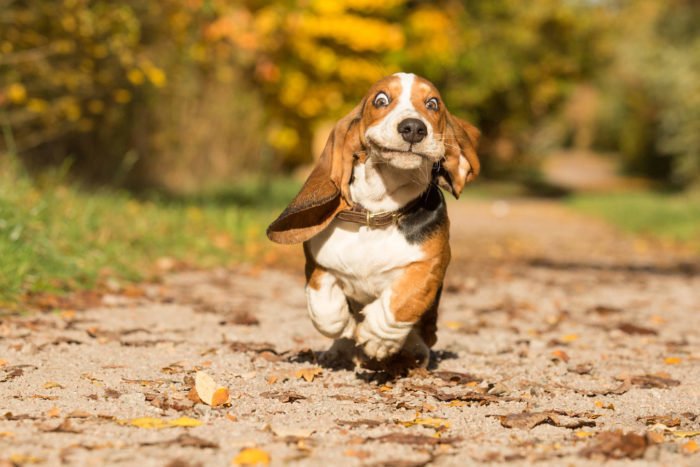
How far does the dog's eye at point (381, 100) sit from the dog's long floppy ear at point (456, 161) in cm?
28

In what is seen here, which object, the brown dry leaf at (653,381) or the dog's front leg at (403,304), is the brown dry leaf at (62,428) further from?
the brown dry leaf at (653,381)

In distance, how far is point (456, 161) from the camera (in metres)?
3.28

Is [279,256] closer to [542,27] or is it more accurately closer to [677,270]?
[677,270]

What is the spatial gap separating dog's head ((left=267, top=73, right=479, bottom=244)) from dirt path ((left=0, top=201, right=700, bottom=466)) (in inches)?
28.5

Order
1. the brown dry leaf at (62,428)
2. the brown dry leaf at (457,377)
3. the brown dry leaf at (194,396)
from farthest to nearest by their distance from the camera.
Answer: the brown dry leaf at (457,377) < the brown dry leaf at (194,396) < the brown dry leaf at (62,428)

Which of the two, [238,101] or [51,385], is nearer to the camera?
[51,385]

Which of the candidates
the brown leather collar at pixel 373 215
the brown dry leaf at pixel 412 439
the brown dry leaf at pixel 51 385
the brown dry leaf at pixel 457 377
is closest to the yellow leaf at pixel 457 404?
the brown dry leaf at pixel 457 377

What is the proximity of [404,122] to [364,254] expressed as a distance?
0.57 meters

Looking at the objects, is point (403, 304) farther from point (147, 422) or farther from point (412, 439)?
point (147, 422)

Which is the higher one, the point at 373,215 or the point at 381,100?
the point at 381,100

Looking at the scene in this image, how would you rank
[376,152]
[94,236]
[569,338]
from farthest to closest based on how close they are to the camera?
[94,236] → [569,338] → [376,152]

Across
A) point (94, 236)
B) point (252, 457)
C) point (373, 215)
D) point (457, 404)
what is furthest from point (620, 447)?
point (94, 236)

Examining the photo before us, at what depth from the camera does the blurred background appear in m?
6.93

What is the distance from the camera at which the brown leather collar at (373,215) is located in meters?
3.22
